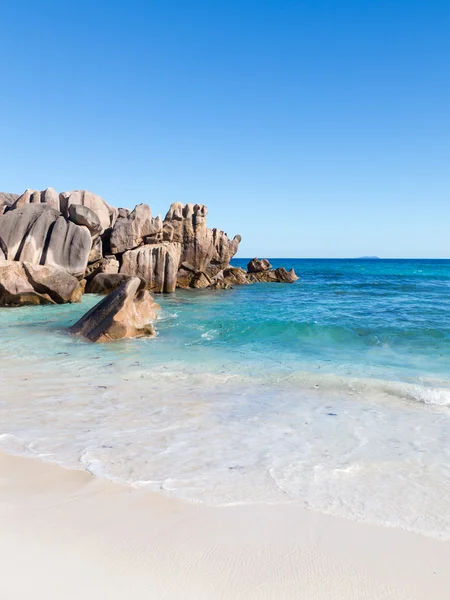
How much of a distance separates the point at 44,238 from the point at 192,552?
70.2 ft

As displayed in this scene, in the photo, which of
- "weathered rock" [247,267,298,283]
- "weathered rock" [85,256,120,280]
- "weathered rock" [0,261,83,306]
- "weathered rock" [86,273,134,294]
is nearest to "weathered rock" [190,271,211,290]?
"weathered rock" [85,256,120,280]

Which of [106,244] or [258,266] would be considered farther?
[258,266]

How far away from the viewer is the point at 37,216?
22.7 metres

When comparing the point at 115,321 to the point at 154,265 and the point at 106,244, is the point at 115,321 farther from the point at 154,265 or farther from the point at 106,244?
the point at 106,244

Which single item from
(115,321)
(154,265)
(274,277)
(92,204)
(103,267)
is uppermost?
(92,204)

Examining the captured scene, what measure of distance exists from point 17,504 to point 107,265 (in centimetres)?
2396

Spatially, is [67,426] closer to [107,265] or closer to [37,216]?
[37,216]

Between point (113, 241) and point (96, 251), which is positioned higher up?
point (113, 241)

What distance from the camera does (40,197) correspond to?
85.9 feet

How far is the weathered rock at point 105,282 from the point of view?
980 inches

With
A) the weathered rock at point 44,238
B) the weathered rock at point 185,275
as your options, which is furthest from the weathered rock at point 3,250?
the weathered rock at point 185,275

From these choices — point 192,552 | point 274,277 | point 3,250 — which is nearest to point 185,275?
point 274,277

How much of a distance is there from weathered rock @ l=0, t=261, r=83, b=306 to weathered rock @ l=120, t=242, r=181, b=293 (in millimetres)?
6429

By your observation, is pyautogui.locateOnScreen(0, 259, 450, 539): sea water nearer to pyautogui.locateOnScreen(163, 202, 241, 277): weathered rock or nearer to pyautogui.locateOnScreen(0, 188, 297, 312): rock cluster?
pyautogui.locateOnScreen(0, 188, 297, 312): rock cluster
